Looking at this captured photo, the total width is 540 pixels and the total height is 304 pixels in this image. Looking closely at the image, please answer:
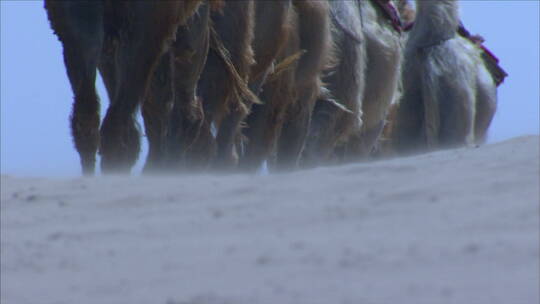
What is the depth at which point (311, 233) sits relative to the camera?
4969mm

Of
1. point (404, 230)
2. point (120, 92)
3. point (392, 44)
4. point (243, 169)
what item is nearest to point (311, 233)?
point (404, 230)

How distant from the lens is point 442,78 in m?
14.3

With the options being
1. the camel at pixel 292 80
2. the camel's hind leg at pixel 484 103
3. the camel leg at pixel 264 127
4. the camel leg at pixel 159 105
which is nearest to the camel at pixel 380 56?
the camel's hind leg at pixel 484 103

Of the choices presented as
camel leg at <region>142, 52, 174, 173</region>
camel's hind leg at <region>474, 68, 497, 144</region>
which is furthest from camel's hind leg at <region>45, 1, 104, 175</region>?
camel's hind leg at <region>474, 68, 497, 144</region>

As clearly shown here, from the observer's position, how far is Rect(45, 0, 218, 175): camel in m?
8.66

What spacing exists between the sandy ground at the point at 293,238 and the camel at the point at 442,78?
830cm

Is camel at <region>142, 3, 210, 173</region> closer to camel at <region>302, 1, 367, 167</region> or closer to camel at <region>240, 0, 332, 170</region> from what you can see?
camel at <region>240, 0, 332, 170</region>

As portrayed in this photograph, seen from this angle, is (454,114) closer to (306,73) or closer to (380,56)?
(380,56)

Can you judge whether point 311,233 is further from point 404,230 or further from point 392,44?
point 392,44

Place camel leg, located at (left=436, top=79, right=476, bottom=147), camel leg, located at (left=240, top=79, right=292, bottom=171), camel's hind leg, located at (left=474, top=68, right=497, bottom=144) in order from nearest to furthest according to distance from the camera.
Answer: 1. camel leg, located at (left=240, top=79, right=292, bottom=171)
2. camel leg, located at (left=436, top=79, right=476, bottom=147)
3. camel's hind leg, located at (left=474, top=68, right=497, bottom=144)

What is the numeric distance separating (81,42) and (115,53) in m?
0.44

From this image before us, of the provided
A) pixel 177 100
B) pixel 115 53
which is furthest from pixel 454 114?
pixel 115 53

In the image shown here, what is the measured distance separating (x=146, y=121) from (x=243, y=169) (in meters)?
2.35

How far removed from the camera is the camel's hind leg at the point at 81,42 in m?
8.62
